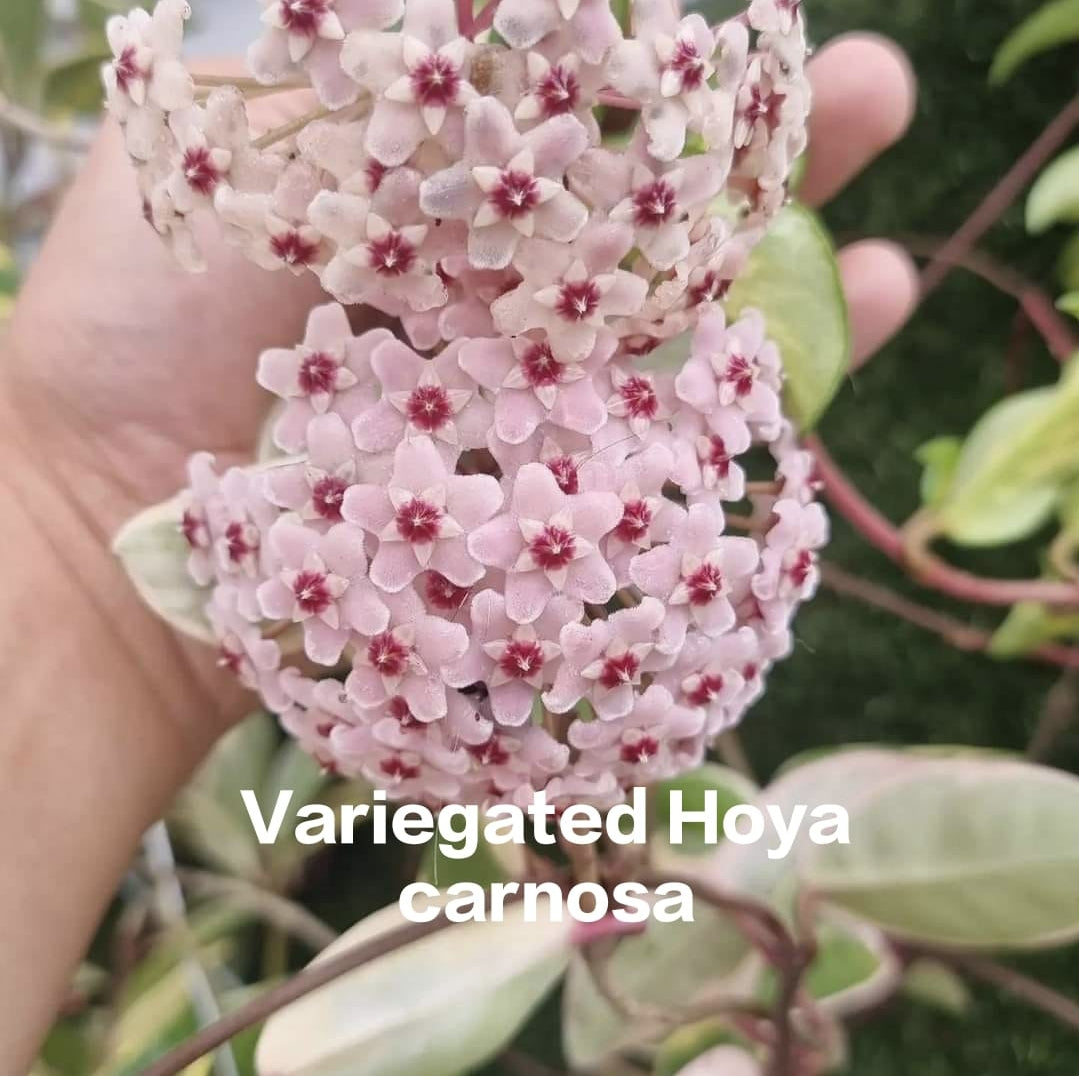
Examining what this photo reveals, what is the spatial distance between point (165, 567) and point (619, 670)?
11.5 inches

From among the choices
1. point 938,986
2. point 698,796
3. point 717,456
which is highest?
point 717,456

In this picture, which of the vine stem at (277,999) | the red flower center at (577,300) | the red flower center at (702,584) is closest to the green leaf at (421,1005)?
the vine stem at (277,999)

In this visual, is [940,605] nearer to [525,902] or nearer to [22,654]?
[525,902]

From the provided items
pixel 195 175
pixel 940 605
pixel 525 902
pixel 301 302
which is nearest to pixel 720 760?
pixel 940 605

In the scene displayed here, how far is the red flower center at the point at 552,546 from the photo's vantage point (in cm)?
43

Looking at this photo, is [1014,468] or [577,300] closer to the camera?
[577,300]

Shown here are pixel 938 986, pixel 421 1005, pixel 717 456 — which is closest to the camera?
pixel 717 456

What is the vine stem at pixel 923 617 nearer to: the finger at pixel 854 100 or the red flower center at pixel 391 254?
the finger at pixel 854 100

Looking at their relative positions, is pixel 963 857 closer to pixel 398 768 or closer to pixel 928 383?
pixel 398 768

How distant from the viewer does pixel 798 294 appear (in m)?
0.66

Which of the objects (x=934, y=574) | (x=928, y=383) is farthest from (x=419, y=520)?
(x=928, y=383)

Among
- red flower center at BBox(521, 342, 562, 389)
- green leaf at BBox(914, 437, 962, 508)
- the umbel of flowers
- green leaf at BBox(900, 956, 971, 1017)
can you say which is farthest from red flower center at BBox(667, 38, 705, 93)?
green leaf at BBox(900, 956, 971, 1017)

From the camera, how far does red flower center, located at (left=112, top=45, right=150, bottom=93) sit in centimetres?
42

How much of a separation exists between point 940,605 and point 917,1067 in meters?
0.42
